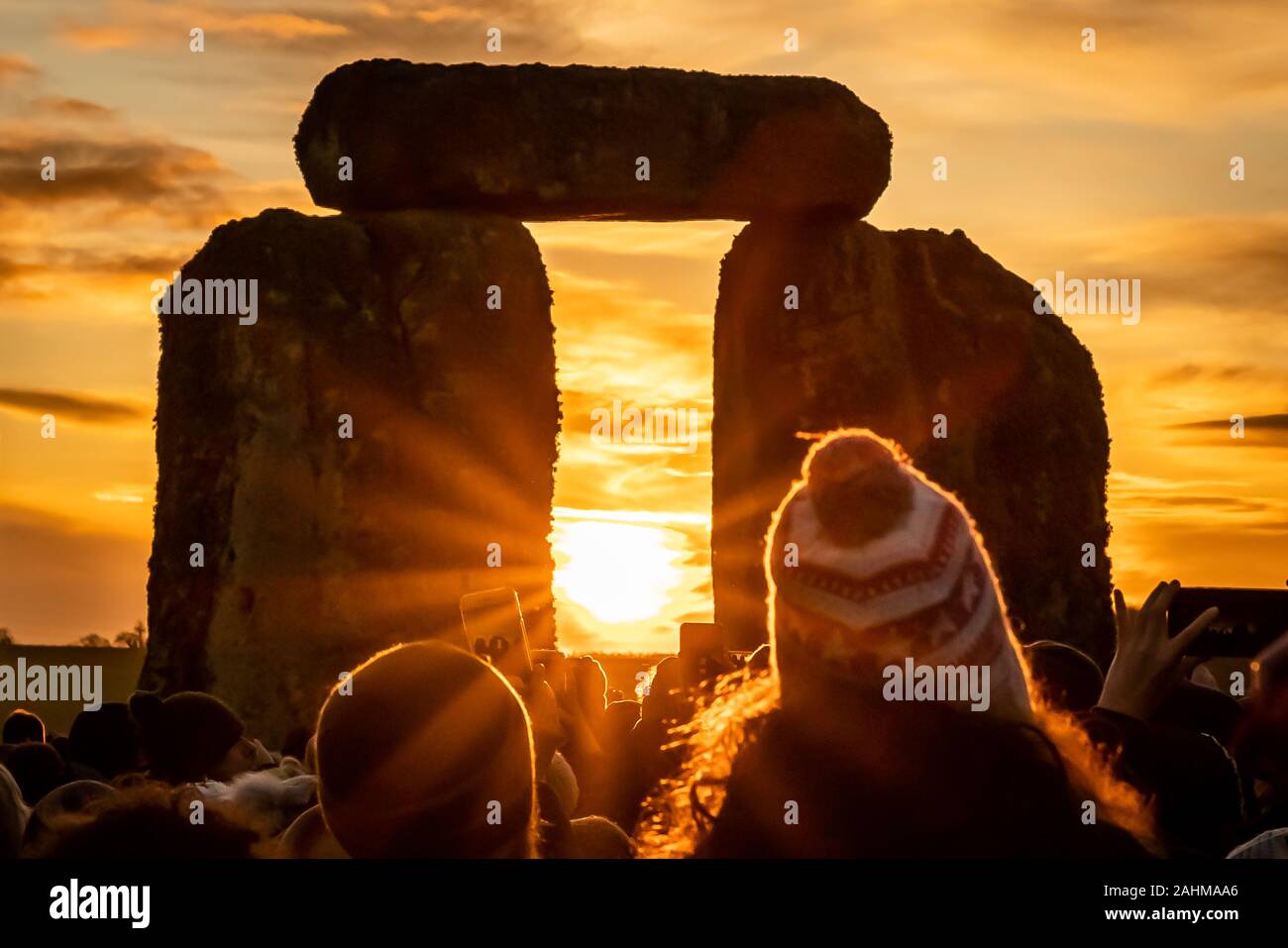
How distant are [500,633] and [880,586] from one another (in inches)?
71.0

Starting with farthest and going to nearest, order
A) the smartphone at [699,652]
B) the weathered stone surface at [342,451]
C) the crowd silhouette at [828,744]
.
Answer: the weathered stone surface at [342,451], the smartphone at [699,652], the crowd silhouette at [828,744]

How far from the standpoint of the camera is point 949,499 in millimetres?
2793

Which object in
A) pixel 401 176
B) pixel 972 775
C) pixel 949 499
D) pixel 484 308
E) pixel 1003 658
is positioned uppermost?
pixel 401 176

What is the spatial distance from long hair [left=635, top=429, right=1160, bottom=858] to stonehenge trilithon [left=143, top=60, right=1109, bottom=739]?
36.0ft

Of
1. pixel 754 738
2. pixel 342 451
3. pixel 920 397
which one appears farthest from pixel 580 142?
pixel 754 738

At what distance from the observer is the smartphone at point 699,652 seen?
6.17 metres

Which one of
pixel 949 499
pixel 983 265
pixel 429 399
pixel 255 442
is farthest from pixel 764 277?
pixel 949 499

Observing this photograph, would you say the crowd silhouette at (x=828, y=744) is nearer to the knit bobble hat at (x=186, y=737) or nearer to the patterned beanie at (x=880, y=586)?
the patterned beanie at (x=880, y=586)

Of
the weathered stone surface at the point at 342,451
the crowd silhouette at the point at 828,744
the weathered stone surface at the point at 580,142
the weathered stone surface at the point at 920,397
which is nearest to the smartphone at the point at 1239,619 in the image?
the crowd silhouette at the point at 828,744

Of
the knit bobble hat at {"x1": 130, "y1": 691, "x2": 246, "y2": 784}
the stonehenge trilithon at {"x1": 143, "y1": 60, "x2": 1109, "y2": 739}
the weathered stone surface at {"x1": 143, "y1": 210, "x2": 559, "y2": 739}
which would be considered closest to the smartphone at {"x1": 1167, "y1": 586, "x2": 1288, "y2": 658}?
the knit bobble hat at {"x1": 130, "y1": 691, "x2": 246, "y2": 784}

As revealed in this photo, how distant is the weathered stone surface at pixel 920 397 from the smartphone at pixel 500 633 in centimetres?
1058

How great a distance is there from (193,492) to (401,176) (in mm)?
3258
